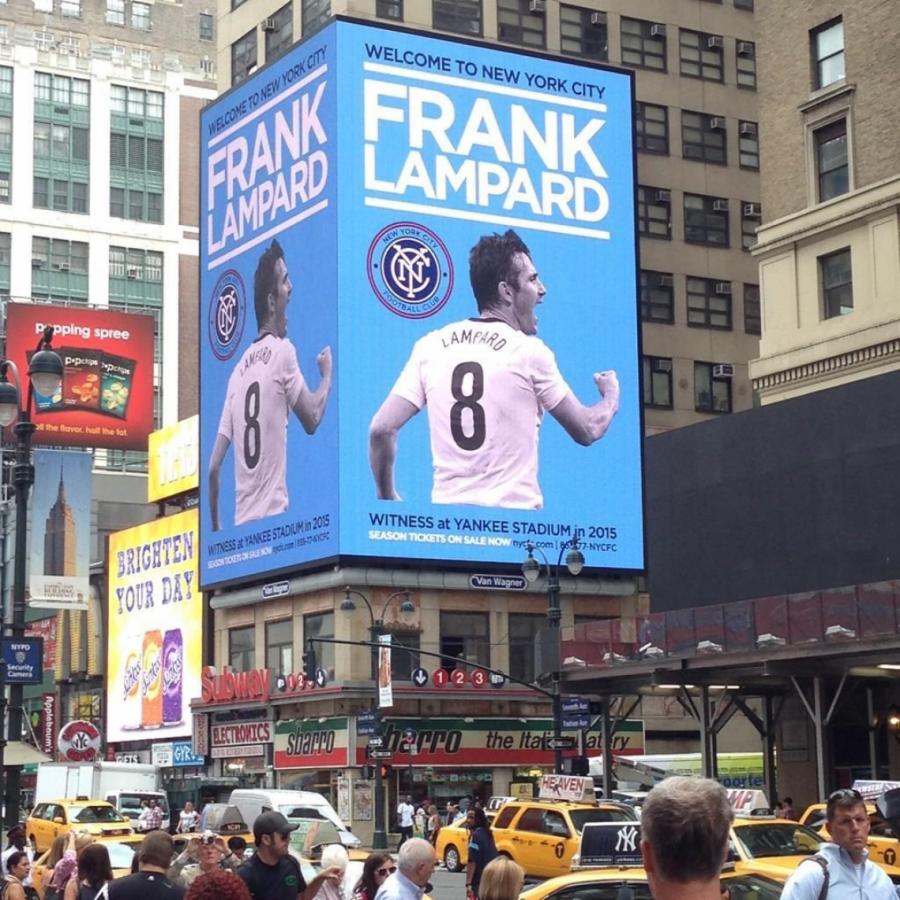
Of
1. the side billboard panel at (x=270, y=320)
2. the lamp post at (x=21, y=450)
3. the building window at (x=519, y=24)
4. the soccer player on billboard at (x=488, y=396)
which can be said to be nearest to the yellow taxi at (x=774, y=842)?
the lamp post at (x=21, y=450)

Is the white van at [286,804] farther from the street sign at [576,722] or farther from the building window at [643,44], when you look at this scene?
the building window at [643,44]

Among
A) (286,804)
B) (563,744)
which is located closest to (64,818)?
(286,804)

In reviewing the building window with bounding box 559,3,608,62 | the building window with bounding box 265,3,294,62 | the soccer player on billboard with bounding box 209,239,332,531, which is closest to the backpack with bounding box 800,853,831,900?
the soccer player on billboard with bounding box 209,239,332,531

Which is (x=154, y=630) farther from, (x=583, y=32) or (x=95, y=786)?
(x=583, y=32)

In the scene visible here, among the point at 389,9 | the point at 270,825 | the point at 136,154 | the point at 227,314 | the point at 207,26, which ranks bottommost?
the point at 270,825

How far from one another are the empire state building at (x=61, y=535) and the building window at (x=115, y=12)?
3049 inches

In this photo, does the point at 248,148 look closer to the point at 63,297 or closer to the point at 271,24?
the point at 271,24

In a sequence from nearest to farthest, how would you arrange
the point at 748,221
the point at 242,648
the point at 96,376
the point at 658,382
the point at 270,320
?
the point at 270,320 < the point at 242,648 < the point at 658,382 < the point at 748,221 < the point at 96,376

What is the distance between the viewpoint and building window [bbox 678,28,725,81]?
85.7 meters

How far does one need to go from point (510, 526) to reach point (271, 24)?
2570cm

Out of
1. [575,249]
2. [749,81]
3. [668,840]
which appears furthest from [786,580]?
[668,840]

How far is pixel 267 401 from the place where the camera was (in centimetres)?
7419

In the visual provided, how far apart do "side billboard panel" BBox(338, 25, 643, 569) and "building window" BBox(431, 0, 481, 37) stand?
4.49 metres

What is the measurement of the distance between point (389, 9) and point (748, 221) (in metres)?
19.3
